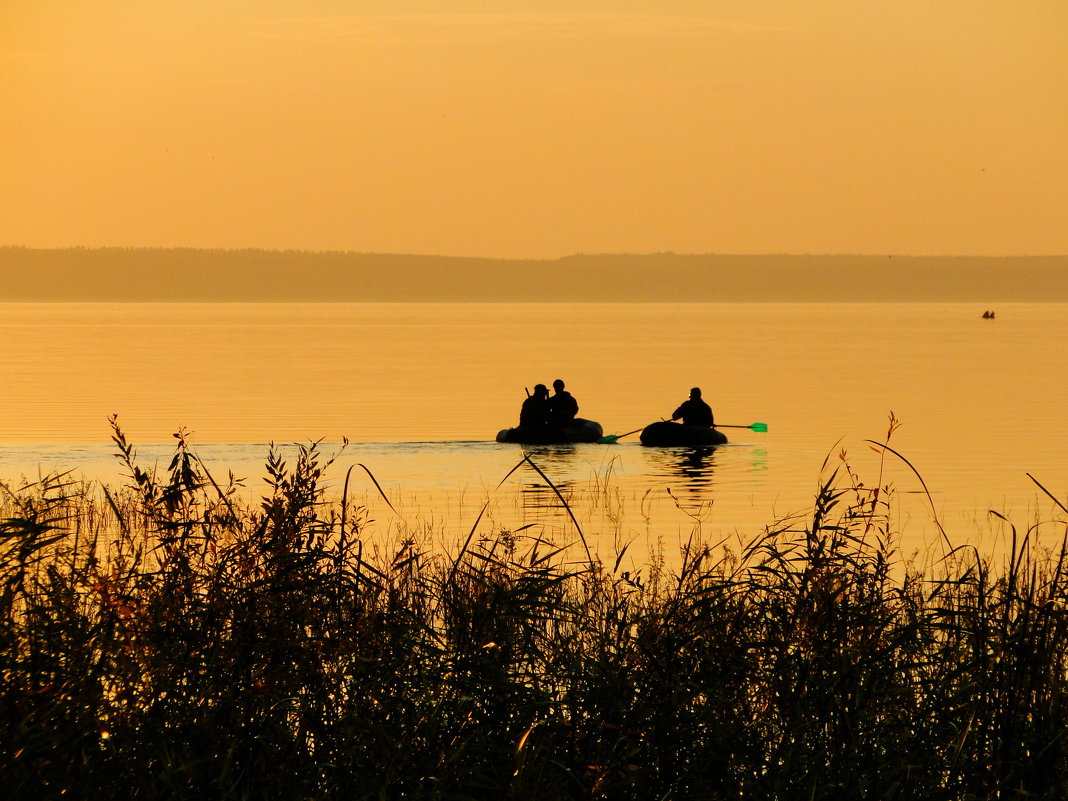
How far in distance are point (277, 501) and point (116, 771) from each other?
1734mm

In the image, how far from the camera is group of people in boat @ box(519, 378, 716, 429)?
30.8 m

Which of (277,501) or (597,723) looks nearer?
(597,723)

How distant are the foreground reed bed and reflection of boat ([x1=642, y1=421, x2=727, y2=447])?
23.6 metres

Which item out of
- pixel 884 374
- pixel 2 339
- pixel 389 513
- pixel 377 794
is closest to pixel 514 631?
pixel 377 794

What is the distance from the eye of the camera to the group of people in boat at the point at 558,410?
3083 cm

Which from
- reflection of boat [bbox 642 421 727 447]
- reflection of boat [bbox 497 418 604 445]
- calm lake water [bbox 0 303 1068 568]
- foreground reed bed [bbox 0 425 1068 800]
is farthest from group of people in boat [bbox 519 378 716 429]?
foreground reed bed [bbox 0 425 1068 800]

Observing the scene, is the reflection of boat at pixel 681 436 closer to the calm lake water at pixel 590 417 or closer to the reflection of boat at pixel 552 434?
the calm lake water at pixel 590 417

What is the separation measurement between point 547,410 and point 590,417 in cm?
1463

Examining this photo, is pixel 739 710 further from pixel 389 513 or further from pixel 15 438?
pixel 15 438

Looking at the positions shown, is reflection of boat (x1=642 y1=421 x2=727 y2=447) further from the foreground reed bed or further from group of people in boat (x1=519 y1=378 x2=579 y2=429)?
the foreground reed bed

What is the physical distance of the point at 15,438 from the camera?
3403 centimetres

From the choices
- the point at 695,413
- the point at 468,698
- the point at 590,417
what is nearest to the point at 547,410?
the point at 695,413

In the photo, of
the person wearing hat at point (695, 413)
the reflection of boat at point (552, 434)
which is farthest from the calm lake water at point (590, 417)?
the person wearing hat at point (695, 413)

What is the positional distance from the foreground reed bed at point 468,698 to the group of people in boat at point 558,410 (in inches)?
896
